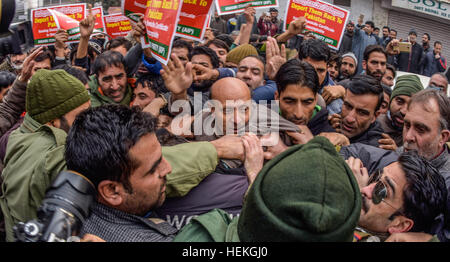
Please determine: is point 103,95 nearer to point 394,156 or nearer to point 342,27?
point 394,156

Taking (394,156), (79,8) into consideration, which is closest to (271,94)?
(394,156)

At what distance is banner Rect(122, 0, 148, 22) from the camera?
3717 millimetres

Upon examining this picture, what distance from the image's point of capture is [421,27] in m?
19.6

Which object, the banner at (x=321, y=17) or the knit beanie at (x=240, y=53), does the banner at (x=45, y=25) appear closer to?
the knit beanie at (x=240, y=53)

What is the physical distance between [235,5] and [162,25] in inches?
98.3

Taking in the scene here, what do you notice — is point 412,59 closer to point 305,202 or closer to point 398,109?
point 398,109

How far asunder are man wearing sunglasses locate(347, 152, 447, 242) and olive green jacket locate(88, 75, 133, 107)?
279cm

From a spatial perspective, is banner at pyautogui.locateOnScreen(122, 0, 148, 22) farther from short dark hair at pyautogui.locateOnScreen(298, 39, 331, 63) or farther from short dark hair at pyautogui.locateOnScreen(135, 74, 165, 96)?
short dark hair at pyautogui.locateOnScreen(298, 39, 331, 63)

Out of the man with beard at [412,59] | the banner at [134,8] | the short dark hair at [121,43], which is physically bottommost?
the man with beard at [412,59]

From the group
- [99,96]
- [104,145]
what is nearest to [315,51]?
[99,96]

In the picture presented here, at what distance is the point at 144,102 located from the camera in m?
4.00

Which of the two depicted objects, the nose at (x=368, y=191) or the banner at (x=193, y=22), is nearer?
the nose at (x=368, y=191)

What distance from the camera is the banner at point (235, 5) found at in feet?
17.7

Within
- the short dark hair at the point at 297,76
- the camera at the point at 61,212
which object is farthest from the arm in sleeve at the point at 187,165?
the short dark hair at the point at 297,76
